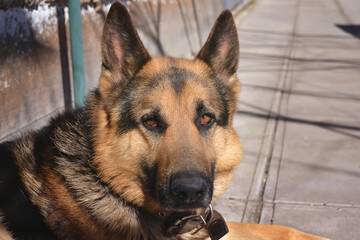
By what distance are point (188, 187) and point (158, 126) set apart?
1.68 ft

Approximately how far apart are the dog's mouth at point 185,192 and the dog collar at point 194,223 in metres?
0.24

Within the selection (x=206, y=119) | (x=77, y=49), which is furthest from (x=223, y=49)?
(x=77, y=49)

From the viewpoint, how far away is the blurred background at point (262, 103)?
4.10 meters

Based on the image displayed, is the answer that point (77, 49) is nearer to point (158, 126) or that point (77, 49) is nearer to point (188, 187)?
point (158, 126)

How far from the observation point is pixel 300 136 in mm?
5809

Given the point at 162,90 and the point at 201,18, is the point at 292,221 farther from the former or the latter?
the point at 201,18

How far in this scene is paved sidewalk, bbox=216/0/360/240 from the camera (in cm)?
410

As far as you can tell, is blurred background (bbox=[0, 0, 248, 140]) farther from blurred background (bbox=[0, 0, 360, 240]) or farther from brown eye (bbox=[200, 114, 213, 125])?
brown eye (bbox=[200, 114, 213, 125])

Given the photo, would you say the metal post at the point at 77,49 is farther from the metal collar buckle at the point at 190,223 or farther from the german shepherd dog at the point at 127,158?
the metal collar buckle at the point at 190,223

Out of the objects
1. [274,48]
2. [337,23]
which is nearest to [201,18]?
[274,48]

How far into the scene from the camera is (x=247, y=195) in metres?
4.41

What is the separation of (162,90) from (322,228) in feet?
6.29

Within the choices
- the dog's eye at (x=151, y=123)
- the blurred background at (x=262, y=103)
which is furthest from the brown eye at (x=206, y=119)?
the blurred background at (x=262, y=103)

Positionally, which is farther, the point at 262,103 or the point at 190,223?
the point at 262,103
